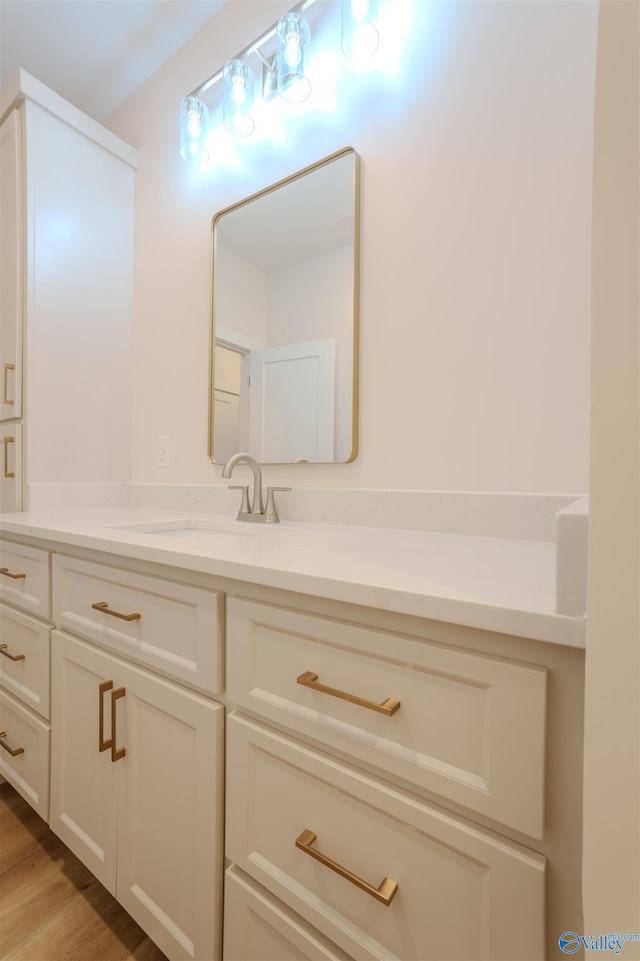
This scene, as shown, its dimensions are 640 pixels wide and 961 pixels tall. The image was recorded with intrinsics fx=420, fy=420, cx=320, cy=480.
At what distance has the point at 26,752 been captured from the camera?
1136 millimetres

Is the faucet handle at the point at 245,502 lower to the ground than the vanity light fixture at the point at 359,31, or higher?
lower

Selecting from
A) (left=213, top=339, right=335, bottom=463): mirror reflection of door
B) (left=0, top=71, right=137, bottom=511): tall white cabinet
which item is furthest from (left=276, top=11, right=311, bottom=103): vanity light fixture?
(left=0, top=71, right=137, bottom=511): tall white cabinet

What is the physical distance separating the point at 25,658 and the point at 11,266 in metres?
1.34

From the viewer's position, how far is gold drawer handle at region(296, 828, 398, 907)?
0.50 meters

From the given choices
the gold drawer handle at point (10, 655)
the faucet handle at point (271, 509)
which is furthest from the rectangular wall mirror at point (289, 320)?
the gold drawer handle at point (10, 655)

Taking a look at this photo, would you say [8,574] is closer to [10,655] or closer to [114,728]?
[10,655]

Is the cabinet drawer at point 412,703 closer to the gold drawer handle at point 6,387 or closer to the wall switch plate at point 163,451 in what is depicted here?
the wall switch plate at point 163,451

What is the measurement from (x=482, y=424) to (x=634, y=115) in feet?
2.45

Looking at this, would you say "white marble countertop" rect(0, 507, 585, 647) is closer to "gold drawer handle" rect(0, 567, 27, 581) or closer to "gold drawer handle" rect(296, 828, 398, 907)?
"gold drawer handle" rect(0, 567, 27, 581)

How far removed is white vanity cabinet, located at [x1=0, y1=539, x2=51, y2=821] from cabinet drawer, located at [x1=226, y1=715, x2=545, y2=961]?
682 millimetres

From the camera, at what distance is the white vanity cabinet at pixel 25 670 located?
3.46ft

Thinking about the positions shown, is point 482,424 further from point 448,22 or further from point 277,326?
point 448,22

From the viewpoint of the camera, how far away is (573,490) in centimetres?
89

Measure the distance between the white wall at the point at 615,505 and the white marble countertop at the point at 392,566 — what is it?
99 mm
